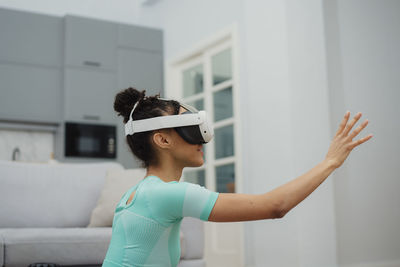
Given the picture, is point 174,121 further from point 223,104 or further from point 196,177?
point 196,177

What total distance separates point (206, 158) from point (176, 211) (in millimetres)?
4123

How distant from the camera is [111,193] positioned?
122 inches

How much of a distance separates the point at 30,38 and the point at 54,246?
11.5 feet

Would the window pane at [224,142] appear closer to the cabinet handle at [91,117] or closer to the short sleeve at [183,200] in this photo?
the cabinet handle at [91,117]

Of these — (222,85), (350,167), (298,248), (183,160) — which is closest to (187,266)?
(298,248)

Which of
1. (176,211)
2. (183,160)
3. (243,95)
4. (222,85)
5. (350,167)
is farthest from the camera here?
(222,85)

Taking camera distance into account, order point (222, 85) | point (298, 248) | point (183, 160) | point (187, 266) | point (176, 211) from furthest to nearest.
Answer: point (222, 85), point (298, 248), point (187, 266), point (183, 160), point (176, 211)

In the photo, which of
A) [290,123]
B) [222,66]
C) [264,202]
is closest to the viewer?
[264,202]

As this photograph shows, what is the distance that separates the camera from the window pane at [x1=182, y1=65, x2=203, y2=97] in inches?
223

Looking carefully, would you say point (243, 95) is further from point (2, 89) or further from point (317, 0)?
point (2, 89)

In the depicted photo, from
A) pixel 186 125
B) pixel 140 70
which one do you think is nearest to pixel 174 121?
pixel 186 125

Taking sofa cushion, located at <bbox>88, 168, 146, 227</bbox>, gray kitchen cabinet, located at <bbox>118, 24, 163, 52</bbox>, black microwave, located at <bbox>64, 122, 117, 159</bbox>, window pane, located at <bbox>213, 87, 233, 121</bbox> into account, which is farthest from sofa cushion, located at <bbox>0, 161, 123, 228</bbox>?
gray kitchen cabinet, located at <bbox>118, 24, 163, 52</bbox>

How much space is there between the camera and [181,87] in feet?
19.8

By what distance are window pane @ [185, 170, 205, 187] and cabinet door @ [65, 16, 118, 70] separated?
4.97ft
